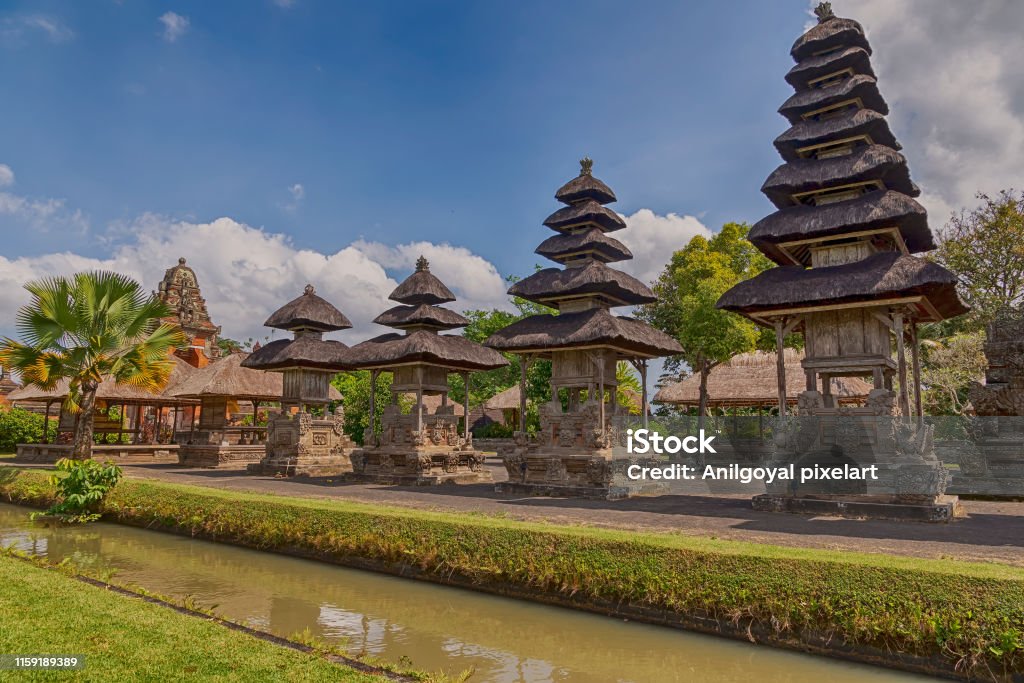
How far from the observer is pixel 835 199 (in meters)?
14.7

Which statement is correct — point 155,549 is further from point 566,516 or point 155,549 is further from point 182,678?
point 182,678

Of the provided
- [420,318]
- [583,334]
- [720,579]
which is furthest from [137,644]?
[420,318]

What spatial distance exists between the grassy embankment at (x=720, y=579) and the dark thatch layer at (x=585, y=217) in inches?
A: 428

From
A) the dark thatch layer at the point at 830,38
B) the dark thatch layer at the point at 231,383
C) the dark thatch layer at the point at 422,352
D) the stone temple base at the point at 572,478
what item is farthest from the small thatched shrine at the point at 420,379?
the dark thatch layer at the point at 830,38

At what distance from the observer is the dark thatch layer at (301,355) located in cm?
2336

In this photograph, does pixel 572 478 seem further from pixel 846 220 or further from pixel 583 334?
pixel 846 220

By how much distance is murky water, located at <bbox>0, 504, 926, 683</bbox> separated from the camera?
19.8 ft

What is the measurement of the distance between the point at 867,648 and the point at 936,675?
21.0 inches

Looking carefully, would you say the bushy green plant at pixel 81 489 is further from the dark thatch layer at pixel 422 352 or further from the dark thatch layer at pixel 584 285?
the dark thatch layer at pixel 584 285

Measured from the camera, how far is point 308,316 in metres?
24.3

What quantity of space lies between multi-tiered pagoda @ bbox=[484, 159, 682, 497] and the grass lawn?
10.8m

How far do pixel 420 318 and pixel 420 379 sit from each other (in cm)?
195

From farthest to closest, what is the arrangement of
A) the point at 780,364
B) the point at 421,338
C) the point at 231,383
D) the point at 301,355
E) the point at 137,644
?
the point at 231,383
the point at 301,355
the point at 421,338
the point at 780,364
the point at 137,644

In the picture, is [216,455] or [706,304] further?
[706,304]
